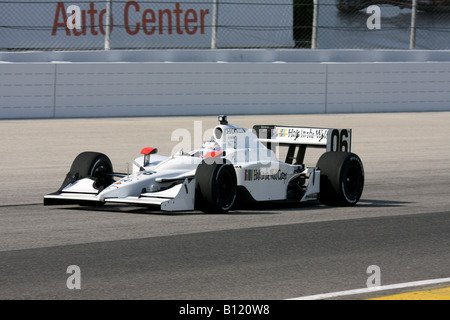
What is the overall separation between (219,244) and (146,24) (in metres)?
13.0

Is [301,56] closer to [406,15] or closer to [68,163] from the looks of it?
[406,15]

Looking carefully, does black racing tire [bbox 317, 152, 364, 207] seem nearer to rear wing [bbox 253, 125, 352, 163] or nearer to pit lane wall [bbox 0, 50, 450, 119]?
rear wing [bbox 253, 125, 352, 163]

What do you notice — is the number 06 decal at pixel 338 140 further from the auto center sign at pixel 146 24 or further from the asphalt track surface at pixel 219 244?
the auto center sign at pixel 146 24

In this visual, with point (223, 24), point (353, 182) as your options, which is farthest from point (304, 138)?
point (223, 24)

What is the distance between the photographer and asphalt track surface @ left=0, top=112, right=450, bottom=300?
605 cm

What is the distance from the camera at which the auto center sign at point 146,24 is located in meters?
18.8

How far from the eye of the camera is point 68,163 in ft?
43.9

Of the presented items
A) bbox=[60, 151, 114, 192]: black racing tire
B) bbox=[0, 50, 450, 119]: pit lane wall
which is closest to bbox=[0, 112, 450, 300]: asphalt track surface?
bbox=[60, 151, 114, 192]: black racing tire

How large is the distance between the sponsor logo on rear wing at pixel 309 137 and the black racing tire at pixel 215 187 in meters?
1.71

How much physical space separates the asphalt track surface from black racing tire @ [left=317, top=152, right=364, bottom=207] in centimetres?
14

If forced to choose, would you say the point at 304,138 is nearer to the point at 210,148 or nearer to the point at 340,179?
the point at 340,179

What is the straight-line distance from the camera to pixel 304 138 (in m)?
10.6

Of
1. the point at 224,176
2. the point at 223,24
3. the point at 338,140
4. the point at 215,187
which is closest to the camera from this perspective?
the point at 215,187
